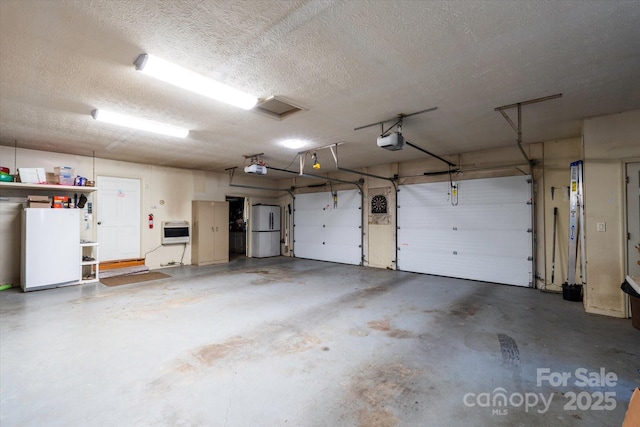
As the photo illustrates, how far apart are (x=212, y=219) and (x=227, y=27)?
6498 mm

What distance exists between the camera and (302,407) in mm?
1836

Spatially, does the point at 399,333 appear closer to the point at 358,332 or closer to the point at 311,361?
the point at 358,332

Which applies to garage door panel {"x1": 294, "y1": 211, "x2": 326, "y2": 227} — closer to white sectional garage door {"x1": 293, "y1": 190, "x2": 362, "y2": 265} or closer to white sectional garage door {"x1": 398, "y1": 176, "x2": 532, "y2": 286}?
white sectional garage door {"x1": 293, "y1": 190, "x2": 362, "y2": 265}

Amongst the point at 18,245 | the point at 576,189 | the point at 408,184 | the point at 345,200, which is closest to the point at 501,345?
the point at 576,189

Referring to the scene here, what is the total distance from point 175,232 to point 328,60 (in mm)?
6519

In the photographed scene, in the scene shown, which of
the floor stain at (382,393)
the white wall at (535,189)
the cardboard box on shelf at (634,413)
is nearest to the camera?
the cardboard box on shelf at (634,413)

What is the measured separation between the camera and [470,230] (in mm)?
5691

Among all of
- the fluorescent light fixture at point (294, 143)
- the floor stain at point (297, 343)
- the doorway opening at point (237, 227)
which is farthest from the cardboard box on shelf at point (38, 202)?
the doorway opening at point (237, 227)

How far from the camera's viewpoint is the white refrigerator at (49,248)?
470cm

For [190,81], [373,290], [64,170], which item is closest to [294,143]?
[190,81]

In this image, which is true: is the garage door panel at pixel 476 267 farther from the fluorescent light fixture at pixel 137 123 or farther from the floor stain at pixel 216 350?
the fluorescent light fixture at pixel 137 123

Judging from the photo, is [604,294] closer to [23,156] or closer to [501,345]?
[501,345]

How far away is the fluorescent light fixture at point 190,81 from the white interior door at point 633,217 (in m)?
4.76

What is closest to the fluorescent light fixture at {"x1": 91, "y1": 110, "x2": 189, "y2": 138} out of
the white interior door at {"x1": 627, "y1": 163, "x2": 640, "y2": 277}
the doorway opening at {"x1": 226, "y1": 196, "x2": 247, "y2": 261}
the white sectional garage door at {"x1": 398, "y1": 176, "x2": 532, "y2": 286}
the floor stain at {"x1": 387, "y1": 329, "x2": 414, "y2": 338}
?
the floor stain at {"x1": 387, "y1": 329, "x2": 414, "y2": 338}
